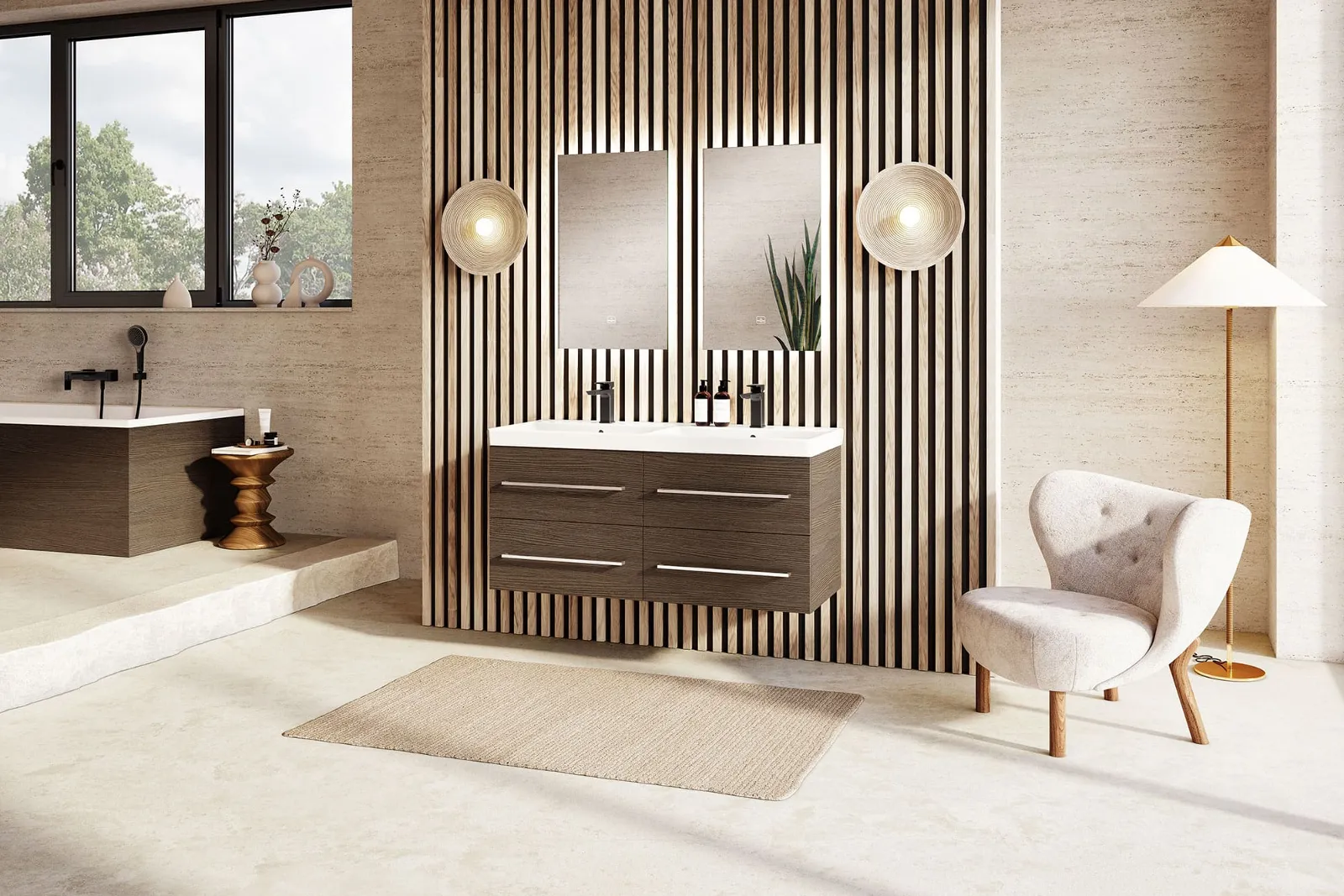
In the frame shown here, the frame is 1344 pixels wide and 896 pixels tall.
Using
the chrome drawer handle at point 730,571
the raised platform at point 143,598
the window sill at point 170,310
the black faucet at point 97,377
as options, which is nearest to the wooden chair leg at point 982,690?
the chrome drawer handle at point 730,571

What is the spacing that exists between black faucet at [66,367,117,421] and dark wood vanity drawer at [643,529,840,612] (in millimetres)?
3696

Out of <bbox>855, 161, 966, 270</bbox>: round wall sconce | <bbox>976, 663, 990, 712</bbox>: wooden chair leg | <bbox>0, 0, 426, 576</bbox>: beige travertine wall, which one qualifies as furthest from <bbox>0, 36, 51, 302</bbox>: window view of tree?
<bbox>976, 663, 990, 712</bbox>: wooden chair leg

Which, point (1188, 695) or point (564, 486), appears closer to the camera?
point (1188, 695)

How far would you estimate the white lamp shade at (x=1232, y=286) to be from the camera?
3.87 meters

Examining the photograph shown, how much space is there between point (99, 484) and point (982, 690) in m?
3.95

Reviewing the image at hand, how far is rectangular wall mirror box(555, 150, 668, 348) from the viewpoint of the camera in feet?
14.4

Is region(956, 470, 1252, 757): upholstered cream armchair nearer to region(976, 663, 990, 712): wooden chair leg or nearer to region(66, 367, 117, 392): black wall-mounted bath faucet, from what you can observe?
region(976, 663, 990, 712): wooden chair leg

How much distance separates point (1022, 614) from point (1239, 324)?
1978mm

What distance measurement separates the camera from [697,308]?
434 cm

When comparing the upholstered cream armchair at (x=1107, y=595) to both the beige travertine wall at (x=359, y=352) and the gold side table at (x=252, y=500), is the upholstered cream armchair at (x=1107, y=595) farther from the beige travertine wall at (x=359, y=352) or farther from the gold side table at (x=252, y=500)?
the gold side table at (x=252, y=500)

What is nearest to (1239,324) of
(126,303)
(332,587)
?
(332,587)

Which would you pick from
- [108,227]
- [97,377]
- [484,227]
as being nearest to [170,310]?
[97,377]

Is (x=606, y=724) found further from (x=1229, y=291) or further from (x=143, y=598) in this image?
(x=1229, y=291)

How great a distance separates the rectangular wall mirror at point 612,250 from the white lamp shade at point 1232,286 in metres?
1.76
